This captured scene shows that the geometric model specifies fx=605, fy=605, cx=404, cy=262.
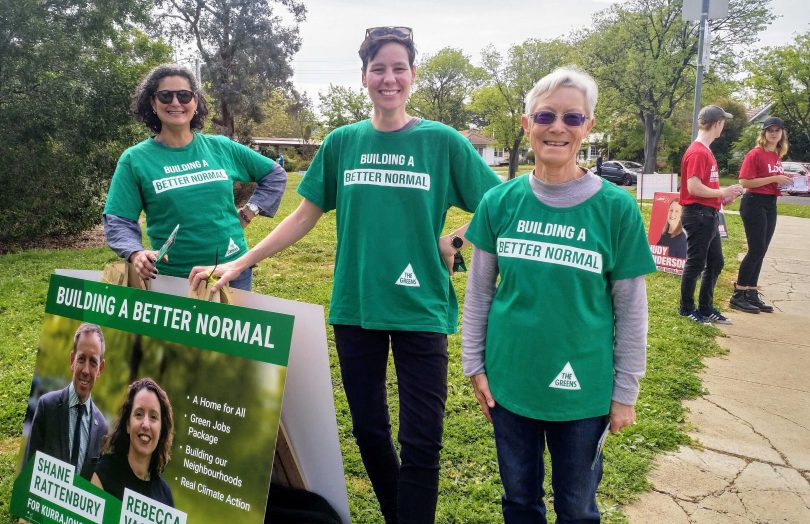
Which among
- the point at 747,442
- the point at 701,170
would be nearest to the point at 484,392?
the point at 747,442

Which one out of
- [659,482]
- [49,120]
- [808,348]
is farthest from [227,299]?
[49,120]

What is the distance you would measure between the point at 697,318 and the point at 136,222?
538 centimetres

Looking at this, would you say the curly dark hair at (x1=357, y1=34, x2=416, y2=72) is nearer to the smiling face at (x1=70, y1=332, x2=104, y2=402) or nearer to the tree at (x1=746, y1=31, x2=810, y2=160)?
the smiling face at (x1=70, y1=332, x2=104, y2=402)

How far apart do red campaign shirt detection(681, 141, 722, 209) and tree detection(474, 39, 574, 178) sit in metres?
34.6

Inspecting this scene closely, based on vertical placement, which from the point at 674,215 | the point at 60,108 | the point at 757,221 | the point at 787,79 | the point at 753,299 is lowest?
the point at 753,299

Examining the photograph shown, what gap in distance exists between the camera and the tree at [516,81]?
133 ft

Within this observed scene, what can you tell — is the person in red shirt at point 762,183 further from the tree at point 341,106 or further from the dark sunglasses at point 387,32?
the tree at point 341,106

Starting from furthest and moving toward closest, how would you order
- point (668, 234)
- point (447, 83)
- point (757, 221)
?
→ point (447, 83) → point (668, 234) → point (757, 221)

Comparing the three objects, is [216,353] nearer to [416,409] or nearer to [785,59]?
[416,409]

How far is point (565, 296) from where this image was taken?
1.77 meters

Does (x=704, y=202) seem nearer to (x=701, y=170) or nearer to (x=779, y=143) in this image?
(x=701, y=170)

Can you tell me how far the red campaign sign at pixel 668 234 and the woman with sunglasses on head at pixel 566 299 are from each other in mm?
6762

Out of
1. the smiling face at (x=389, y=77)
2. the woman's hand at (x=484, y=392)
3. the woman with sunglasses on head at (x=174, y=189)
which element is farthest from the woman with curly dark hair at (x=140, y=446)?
the smiling face at (x=389, y=77)

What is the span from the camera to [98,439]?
2.32 m
